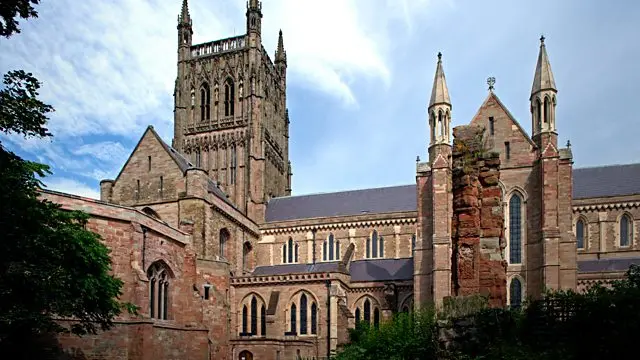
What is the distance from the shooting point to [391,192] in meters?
51.2

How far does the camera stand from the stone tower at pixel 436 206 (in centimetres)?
3491

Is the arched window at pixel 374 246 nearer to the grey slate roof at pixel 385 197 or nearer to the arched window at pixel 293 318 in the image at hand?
the grey slate roof at pixel 385 197

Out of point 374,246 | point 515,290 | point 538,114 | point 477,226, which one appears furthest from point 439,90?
point 477,226

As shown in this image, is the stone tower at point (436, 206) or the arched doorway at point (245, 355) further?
the arched doorway at point (245, 355)

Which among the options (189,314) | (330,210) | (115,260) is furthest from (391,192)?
(115,260)

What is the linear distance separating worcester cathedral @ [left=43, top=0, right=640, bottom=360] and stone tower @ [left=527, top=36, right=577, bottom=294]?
0.25 feet

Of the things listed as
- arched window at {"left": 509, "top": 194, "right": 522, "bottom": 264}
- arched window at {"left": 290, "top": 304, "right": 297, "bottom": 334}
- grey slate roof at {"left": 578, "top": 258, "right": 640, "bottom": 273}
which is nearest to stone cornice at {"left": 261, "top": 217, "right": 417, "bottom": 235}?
arched window at {"left": 290, "top": 304, "right": 297, "bottom": 334}

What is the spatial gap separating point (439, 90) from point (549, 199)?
924 cm

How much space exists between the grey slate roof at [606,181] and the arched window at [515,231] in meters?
8.03

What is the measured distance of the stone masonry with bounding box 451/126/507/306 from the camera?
15.8 m

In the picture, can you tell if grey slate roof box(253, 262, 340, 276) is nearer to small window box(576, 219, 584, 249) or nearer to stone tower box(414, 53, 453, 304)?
stone tower box(414, 53, 453, 304)

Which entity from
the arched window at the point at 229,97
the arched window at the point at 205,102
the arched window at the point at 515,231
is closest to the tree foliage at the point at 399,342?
the arched window at the point at 515,231

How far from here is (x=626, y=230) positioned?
40188 mm

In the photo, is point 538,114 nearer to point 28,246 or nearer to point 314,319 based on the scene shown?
point 314,319
